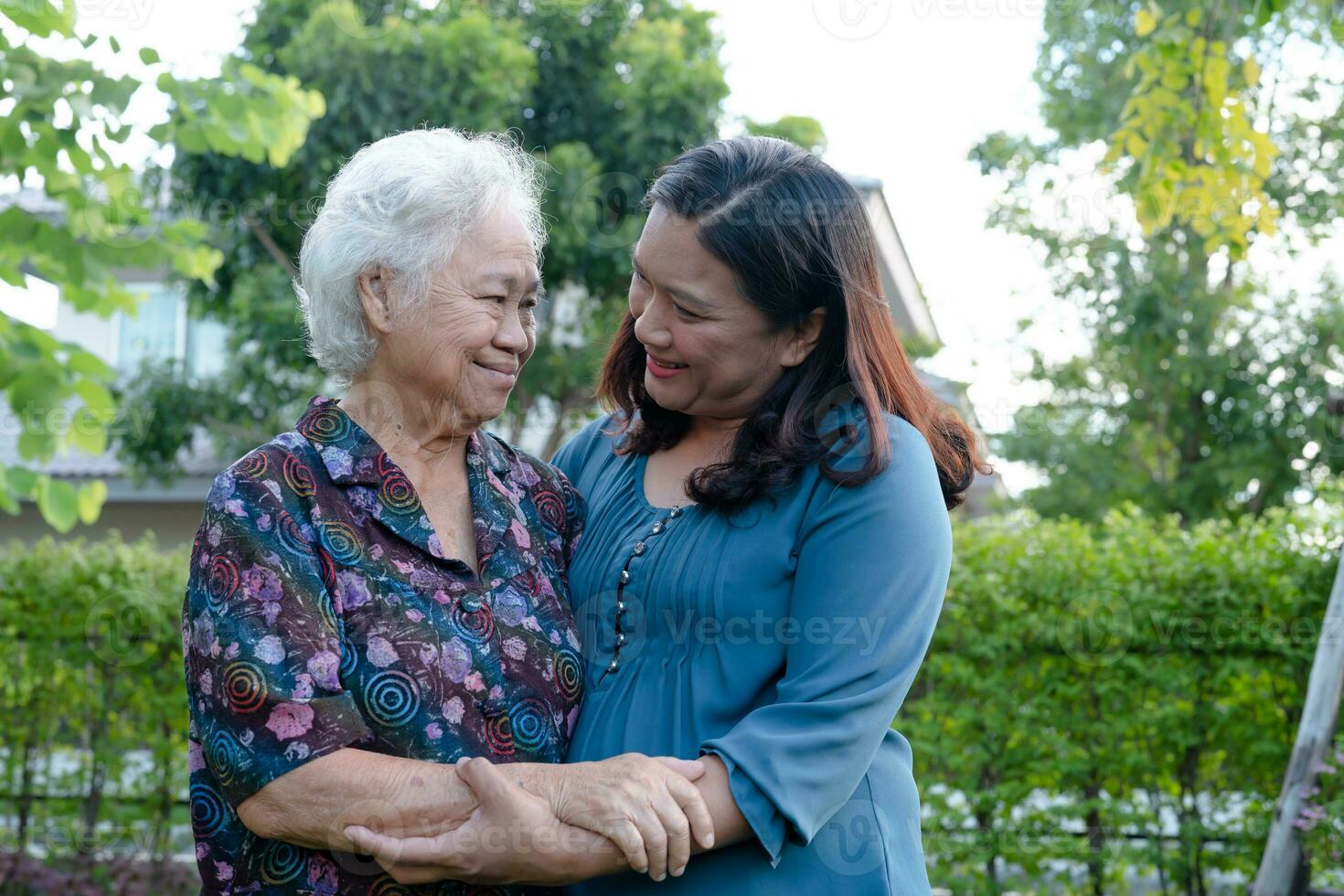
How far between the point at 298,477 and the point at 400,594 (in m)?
0.26

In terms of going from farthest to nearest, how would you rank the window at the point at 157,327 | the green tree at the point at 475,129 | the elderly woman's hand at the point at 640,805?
the window at the point at 157,327 → the green tree at the point at 475,129 → the elderly woman's hand at the point at 640,805


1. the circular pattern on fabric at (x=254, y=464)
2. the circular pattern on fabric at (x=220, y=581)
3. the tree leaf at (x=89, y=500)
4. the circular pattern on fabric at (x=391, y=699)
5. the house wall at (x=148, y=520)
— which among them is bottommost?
the house wall at (x=148, y=520)

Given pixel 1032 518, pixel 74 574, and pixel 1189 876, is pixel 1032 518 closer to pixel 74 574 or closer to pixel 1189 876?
pixel 1189 876

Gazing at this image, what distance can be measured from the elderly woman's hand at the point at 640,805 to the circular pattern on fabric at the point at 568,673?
306 mm

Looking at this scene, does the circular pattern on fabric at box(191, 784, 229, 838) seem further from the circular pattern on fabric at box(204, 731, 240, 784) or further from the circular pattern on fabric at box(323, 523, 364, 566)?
the circular pattern on fabric at box(323, 523, 364, 566)

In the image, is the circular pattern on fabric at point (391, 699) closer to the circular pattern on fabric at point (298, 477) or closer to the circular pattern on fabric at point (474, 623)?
the circular pattern on fabric at point (474, 623)

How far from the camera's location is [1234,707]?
5.64 meters

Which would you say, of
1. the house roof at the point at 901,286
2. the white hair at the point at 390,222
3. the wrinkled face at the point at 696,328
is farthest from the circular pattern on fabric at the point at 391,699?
the house roof at the point at 901,286

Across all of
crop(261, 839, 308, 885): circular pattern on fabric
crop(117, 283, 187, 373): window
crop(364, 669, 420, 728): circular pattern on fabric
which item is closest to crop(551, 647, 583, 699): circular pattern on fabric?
crop(364, 669, 420, 728): circular pattern on fabric

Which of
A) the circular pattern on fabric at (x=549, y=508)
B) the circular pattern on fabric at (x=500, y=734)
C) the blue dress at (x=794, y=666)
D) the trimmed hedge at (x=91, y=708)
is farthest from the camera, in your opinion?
the trimmed hedge at (x=91, y=708)

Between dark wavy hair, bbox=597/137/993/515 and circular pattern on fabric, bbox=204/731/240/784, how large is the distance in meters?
0.87

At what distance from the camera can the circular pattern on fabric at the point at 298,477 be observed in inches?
84.0

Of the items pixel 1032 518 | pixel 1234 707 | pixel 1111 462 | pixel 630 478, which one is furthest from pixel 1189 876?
pixel 1111 462

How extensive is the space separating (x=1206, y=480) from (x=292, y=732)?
46.4 feet
